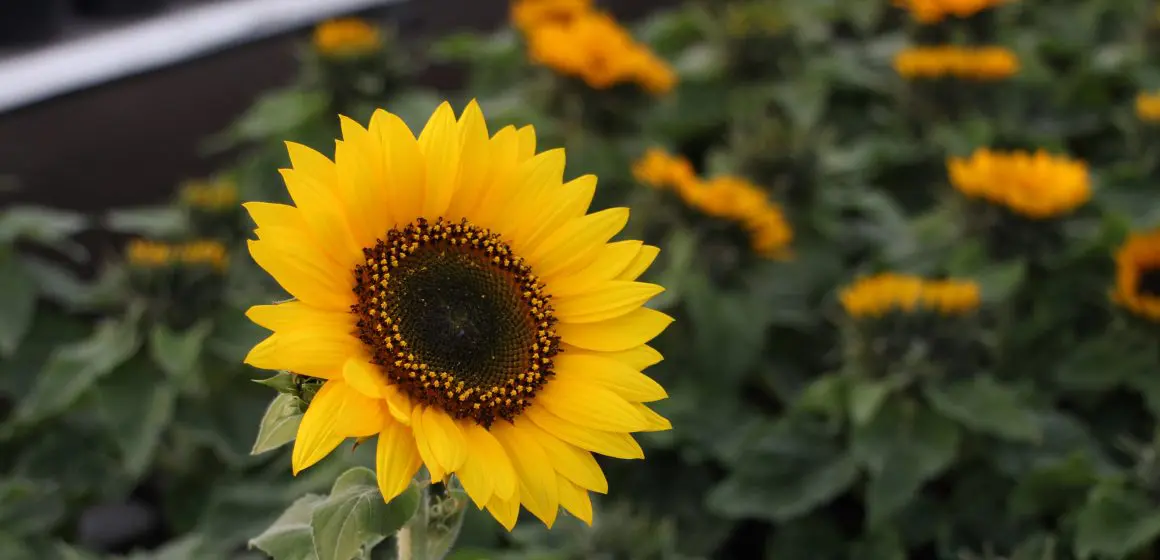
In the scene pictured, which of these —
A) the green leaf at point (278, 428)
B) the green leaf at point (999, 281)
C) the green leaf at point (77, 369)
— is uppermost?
the green leaf at point (278, 428)

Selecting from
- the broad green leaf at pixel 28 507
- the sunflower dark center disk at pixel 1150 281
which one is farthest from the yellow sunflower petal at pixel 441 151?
the sunflower dark center disk at pixel 1150 281

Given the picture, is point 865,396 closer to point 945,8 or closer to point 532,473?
point 532,473

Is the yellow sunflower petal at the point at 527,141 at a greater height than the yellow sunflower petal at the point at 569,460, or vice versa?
the yellow sunflower petal at the point at 527,141

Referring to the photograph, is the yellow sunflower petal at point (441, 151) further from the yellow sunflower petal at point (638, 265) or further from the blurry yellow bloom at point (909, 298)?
the blurry yellow bloom at point (909, 298)

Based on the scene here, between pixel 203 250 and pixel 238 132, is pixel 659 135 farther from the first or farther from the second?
pixel 203 250

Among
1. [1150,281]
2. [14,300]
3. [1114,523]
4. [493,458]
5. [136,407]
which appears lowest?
[1114,523]

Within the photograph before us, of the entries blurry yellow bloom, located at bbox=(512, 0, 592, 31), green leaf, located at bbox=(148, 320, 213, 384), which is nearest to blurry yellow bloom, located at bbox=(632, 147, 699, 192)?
blurry yellow bloom, located at bbox=(512, 0, 592, 31)

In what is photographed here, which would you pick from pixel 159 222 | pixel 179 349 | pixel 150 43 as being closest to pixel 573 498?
pixel 179 349
